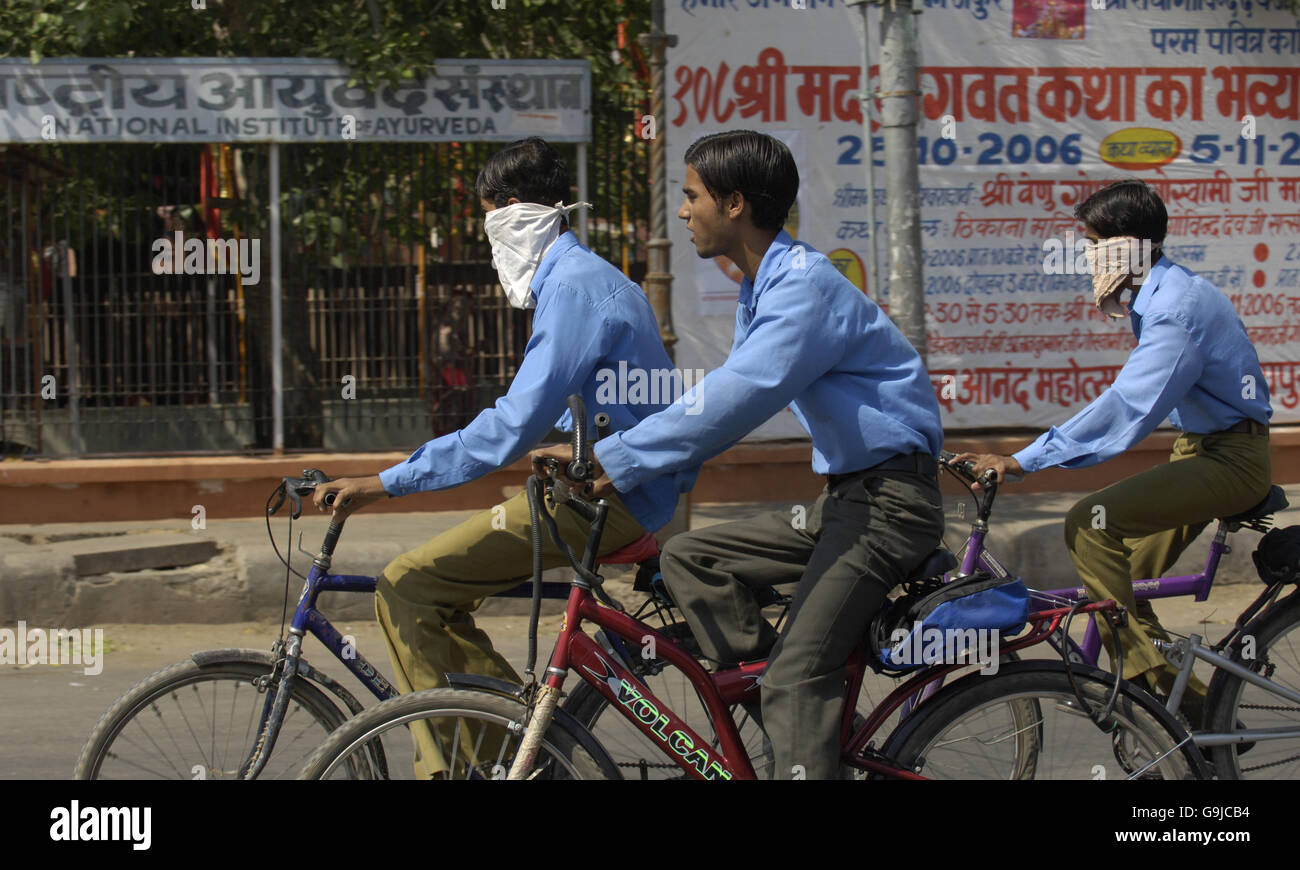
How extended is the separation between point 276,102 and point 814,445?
20.4ft

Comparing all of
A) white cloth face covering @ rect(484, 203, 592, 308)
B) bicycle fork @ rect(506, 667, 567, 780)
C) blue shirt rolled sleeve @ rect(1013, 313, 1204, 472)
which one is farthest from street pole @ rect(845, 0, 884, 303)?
bicycle fork @ rect(506, 667, 567, 780)

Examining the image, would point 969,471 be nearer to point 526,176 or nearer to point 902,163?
point 526,176

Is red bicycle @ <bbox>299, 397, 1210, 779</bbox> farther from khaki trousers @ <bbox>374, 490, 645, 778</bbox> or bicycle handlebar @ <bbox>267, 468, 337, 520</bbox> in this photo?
bicycle handlebar @ <bbox>267, 468, 337, 520</bbox>

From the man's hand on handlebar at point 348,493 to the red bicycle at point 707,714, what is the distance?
1.32 feet

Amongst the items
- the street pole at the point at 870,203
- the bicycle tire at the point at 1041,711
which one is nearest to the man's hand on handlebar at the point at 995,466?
the bicycle tire at the point at 1041,711

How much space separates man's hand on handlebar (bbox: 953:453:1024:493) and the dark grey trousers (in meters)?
0.57

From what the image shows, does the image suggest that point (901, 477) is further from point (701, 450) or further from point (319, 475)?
point (319, 475)

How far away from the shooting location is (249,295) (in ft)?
28.1

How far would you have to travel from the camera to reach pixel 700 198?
3.02m

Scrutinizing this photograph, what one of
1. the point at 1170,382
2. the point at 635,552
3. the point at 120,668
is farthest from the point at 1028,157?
the point at 635,552

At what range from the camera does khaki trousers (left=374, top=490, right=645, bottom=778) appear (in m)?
3.28

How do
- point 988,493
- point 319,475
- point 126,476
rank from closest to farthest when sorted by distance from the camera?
point 319,475, point 988,493, point 126,476

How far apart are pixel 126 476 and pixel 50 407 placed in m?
0.69
